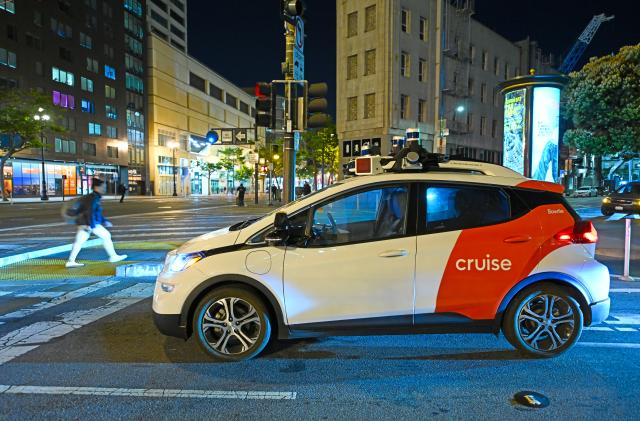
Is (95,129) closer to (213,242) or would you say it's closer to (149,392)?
(213,242)

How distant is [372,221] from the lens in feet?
16.6

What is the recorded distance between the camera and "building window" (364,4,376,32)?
33188 mm

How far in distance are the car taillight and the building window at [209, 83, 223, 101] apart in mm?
78253

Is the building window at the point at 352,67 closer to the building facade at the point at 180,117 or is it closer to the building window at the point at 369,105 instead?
the building window at the point at 369,105

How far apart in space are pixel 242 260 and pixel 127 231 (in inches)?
492

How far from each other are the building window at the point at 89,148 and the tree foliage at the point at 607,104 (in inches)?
2054

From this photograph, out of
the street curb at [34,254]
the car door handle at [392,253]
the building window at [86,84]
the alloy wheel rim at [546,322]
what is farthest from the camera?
the building window at [86,84]

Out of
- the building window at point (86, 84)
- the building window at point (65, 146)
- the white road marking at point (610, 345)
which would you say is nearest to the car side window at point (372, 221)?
the white road marking at point (610, 345)

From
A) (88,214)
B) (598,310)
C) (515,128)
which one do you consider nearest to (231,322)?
(598,310)

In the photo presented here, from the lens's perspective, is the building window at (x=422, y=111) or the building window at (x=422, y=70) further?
the building window at (x=422, y=111)

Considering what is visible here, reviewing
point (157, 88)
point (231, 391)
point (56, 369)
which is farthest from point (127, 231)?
point (157, 88)

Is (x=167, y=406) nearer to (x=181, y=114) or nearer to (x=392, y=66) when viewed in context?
(x=392, y=66)

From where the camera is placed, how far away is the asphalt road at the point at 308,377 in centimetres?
329

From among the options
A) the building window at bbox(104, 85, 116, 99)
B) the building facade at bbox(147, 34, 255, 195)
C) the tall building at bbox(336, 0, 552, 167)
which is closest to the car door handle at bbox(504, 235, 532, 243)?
the tall building at bbox(336, 0, 552, 167)
